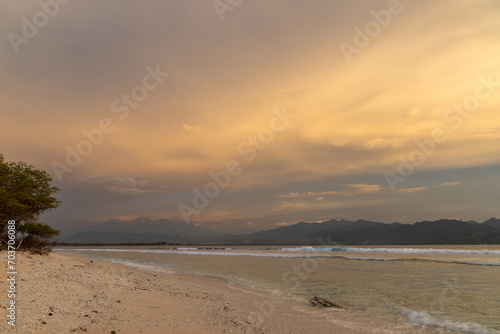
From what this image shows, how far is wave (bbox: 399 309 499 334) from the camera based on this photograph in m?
10.0

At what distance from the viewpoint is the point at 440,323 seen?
35.7ft

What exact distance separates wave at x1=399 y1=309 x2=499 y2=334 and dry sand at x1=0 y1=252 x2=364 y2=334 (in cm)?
308

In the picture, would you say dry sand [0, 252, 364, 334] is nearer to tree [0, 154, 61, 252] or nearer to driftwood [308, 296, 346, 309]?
driftwood [308, 296, 346, 309]

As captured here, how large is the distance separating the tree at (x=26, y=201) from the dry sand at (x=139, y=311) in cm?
1003

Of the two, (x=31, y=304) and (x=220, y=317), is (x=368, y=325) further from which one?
(x=31, y=304)

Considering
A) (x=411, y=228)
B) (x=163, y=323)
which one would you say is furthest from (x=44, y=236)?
(x=411, y=228)

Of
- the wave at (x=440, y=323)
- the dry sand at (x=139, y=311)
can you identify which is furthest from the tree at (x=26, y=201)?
the wave at (x=440, y=323)

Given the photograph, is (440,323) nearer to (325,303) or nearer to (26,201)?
(325,303)

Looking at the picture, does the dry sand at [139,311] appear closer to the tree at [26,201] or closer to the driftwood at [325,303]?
the driftwood at [325,303]

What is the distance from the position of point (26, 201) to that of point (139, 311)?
19591 mm

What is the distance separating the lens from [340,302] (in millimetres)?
14469

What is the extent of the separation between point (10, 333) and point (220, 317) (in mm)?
6591

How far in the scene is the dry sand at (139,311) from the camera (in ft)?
25.9

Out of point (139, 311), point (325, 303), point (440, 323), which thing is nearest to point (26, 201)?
point (139, 311)
